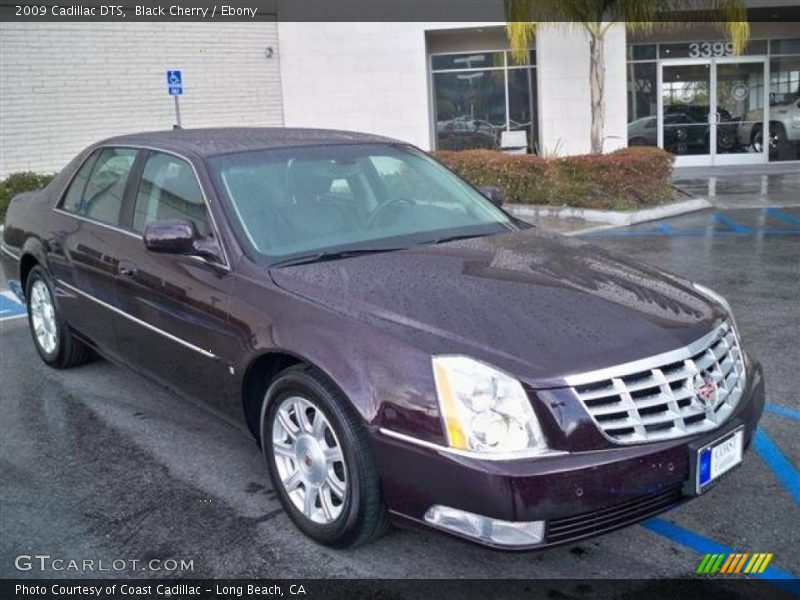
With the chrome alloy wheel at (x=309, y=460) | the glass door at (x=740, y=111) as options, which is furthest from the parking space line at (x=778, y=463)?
the glass door at (x=740, y=111)

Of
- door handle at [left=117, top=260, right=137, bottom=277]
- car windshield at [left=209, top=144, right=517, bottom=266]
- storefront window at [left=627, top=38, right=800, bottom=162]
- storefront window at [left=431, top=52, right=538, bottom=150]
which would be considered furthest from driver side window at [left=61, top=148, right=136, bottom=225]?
storefront window at [left=627, top=38, right=800, bottom=162]

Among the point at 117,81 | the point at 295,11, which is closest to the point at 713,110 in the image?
the point at 295,11

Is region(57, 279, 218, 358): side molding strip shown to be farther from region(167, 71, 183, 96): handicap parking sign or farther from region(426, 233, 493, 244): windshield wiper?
region(167, 71, 183, 96): handicap parking sign

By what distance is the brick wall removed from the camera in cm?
1582

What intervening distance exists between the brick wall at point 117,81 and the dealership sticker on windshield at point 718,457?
51.0ft

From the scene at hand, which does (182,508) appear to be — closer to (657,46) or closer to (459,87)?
(459,87)

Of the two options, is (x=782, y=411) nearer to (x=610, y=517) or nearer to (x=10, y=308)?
(x=610, y=517)

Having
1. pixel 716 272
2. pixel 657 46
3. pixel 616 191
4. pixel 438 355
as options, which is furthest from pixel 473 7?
pixel 438 355

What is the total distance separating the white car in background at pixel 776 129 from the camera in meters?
19.4

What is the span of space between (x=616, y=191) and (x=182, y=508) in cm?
993

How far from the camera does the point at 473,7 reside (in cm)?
1786

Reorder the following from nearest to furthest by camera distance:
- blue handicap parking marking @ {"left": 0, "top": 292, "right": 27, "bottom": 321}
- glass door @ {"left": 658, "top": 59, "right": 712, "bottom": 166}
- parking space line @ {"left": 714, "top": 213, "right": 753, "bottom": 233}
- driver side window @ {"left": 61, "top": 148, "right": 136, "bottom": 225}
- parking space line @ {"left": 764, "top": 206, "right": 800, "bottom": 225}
A: driver side window @ {"left": 61, "top": 148, "right": 136, "bottom": 225} → blue handicap parking marking @ {"left": 0, "top": 292, "right": 27, "bottom": 321} → parking space line @ {"left": 714, "top": 213, "right": 753, "bottom": 233} → parking space line @ {"left": 764, "top": 206, "right": 800, "bottom": 225} → glass door @ {"left": 658, "top": 59, "right": 712, "bottom": 166}

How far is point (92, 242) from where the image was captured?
4.84m

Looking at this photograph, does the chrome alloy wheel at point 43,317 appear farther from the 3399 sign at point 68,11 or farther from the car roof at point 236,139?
the 3399 sign at point 68,11
